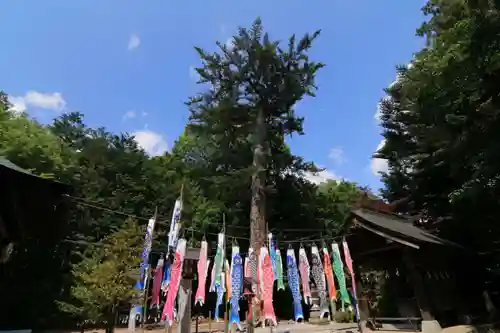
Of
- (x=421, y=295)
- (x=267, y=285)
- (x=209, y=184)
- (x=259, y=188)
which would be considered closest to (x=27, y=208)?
(x=267, y=285)

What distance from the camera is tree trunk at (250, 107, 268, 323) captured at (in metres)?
19.7

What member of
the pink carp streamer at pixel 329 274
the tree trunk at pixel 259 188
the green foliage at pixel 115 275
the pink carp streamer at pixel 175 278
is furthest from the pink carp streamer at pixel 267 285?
the tree trunk at pixel 259 188

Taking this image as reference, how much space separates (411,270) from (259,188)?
9.96m

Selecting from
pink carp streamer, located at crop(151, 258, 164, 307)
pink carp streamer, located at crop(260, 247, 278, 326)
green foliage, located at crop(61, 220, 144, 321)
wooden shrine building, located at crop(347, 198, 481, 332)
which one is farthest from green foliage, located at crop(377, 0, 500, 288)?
green foliage, located at crop(61, 220, 144, 321)

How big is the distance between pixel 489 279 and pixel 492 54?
10.4 metres

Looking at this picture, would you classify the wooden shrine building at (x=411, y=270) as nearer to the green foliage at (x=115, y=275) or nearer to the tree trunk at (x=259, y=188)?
the tree trunk at (x=259, y=188)

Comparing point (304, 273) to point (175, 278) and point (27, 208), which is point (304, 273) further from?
point (27, 208)

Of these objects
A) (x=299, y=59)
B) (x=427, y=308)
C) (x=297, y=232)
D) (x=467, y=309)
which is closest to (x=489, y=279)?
(x=467, y=309)

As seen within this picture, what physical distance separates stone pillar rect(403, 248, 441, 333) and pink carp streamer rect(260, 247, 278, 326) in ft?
15.6

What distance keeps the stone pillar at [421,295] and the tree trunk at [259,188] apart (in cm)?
787

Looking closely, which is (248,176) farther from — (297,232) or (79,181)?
(79,181)

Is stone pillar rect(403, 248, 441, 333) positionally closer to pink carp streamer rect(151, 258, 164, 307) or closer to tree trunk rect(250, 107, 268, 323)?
tree trunk rect(250, 107, 268, 323)

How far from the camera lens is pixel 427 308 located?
1225 centimetres

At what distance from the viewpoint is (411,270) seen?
12.7 m
